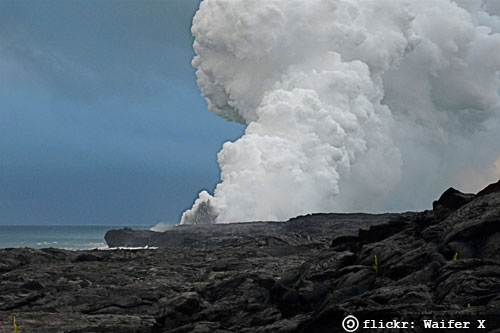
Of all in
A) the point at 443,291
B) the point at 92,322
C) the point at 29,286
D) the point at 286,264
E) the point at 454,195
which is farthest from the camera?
the point at 286,264

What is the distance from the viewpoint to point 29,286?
51500mm

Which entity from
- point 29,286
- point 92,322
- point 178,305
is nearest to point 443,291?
point 178,305

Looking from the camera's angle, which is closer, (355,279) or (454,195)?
(355,279)

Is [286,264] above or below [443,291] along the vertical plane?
above

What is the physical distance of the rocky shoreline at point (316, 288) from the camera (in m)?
24.8

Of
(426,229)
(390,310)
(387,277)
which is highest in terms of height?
(426,229)

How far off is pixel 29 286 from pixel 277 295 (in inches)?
991

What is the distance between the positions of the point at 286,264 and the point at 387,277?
103 feet

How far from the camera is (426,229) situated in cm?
3662

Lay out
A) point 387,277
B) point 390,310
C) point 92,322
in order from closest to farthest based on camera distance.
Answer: point 390,310
point 387,277
point 92,322

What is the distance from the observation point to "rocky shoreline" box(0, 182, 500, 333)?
977 inches

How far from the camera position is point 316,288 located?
33000 mm

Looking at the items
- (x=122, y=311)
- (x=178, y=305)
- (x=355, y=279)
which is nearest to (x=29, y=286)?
(x=122, y=311)

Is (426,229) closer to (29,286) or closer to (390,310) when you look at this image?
(390,310)
